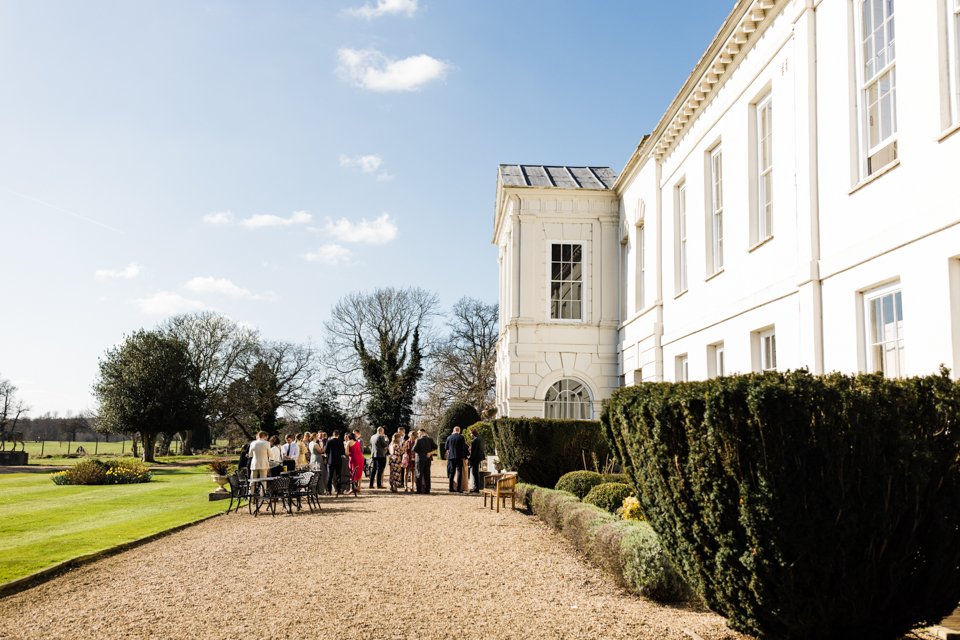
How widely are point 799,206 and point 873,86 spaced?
2121mm

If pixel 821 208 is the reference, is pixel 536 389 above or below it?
below

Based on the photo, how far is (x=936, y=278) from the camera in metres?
8.77

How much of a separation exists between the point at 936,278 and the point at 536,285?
17.5 m

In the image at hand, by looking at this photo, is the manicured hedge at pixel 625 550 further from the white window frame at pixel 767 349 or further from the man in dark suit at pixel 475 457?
the man in dark suit at pixel 475 457

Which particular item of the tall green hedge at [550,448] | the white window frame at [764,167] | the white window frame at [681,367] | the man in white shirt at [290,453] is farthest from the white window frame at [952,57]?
the man in white shirt at [290,453]

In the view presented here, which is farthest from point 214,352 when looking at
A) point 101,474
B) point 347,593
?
point 347,593

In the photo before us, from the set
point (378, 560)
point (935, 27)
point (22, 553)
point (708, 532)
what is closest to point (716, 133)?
point (935, 27)

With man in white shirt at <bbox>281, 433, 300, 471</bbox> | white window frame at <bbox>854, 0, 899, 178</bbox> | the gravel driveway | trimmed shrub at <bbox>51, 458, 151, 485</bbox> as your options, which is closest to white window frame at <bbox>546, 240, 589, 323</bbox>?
man in white shirt at <bbox>281, 433, 300, 471</bbox>

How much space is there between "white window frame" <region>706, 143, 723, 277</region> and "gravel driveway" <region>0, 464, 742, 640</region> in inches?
262

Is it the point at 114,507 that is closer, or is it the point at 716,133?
the point at 716,133

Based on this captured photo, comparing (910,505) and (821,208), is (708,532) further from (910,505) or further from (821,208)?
(821,208)

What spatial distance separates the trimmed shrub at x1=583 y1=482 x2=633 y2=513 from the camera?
1313 cm

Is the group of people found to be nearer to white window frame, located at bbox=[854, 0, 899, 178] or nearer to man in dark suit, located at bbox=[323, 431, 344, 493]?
man in dark suit, located at bbox=[323, 431, 344, 493]

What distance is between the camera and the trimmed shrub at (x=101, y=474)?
26.0m
